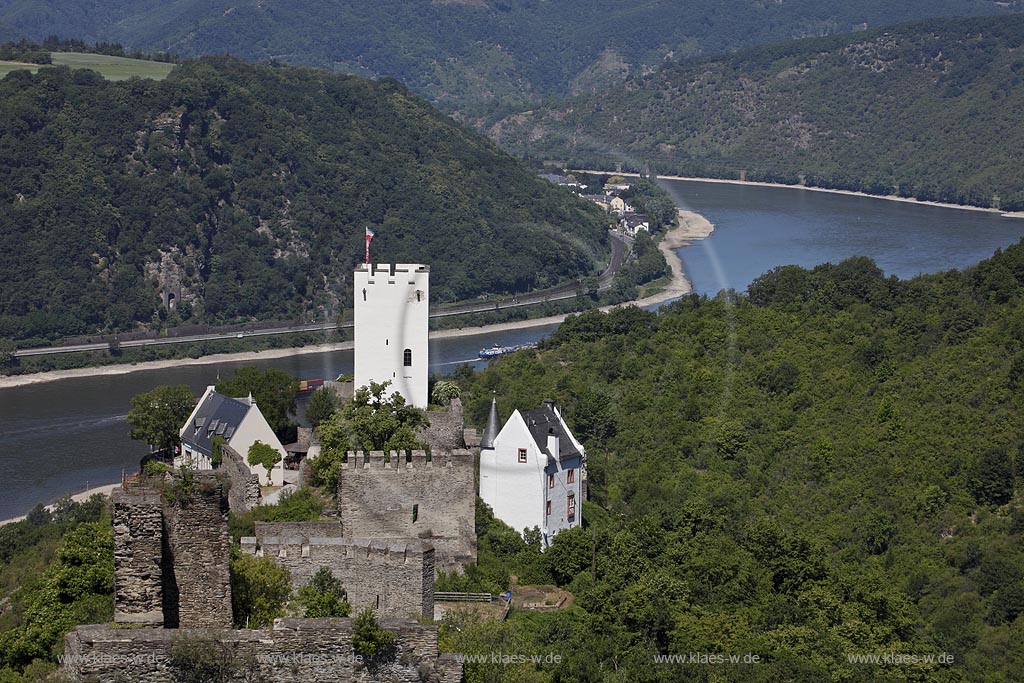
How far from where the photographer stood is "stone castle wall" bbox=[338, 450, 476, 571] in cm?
2412

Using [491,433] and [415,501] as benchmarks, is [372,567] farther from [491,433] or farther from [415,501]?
[491,433]

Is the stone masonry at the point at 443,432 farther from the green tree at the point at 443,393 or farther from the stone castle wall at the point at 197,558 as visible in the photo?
the stone castle wall at the point at 197,558

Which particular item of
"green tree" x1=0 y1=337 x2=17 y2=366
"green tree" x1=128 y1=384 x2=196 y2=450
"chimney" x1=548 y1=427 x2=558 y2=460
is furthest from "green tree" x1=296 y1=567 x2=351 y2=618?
"green tree" x1=0 y1=337 x2=17 y2=366

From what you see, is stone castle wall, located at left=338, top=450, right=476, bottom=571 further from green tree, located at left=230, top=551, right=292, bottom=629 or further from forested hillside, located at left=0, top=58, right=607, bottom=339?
forested hillside, located at left=0, top=58, right=607, bottom=339

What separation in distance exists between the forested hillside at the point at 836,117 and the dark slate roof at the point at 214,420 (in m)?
119

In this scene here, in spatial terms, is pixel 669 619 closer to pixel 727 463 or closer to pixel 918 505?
pixel 918 505

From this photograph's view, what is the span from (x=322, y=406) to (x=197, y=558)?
2140 cm

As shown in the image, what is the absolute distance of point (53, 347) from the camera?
279ft

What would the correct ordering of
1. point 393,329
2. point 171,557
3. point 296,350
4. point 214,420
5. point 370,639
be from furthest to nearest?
1. point 296,350
2. point 214,420
3. point 393,329
4. point 171,557
5. point 370,639

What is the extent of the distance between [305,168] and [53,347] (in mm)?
33376

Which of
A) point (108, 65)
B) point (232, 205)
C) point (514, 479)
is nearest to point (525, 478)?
point (514, 479)

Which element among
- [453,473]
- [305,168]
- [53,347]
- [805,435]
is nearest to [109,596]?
[453,473]

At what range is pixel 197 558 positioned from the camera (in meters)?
A: 14.3

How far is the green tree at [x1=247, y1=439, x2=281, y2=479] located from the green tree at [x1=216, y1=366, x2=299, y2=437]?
137 inches
